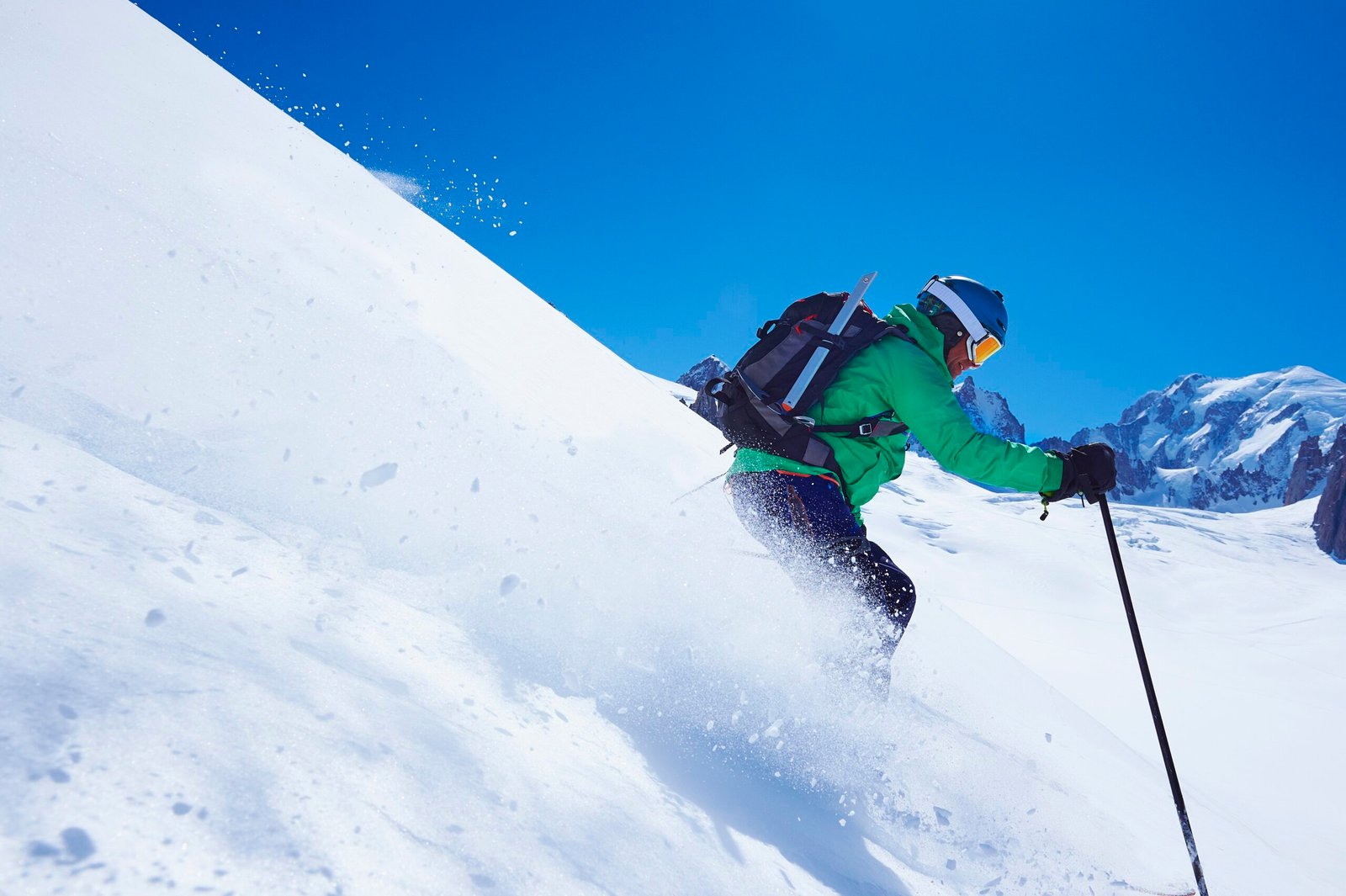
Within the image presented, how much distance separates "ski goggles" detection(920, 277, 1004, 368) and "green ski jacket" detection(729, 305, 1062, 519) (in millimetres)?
138

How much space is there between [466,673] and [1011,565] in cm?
2734

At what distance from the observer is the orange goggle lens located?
358 centimetres

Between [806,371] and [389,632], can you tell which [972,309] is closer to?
[806,371]

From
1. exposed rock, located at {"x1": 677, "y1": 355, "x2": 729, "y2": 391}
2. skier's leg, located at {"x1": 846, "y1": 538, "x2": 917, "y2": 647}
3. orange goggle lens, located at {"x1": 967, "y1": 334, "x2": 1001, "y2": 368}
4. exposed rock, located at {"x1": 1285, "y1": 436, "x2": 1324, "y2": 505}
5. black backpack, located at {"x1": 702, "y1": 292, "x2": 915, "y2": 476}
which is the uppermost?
exposed rock, located at {"x1": 1285, "y1": 436, "x2": 1324, "y2": 505}

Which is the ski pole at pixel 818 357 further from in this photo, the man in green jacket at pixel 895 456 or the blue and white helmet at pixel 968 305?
the blue and white helmet at pixel 968 305

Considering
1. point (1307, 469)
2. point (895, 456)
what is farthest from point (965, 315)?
point (1307, 469)

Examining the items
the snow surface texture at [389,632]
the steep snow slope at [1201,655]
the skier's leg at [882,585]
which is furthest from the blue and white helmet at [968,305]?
the steep snow slope at [1201,655]

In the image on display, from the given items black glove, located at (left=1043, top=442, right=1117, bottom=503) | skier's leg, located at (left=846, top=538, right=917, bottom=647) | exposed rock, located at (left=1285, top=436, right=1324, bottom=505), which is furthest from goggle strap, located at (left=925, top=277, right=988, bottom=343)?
exposed rock, located at (left=1285, top=436, right=1324, bottom=505)

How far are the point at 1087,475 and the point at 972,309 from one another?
985mm

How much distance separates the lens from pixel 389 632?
2.28 m

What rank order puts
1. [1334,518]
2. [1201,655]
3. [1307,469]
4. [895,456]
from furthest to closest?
[1307,469], [1334,518], [1201,655], [895,456]

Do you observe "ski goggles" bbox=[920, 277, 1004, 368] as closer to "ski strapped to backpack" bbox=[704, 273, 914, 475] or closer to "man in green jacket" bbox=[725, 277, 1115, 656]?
"man in green jacket" bbox=[725, 277, 1115, 656]

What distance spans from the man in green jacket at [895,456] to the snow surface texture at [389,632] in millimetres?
282

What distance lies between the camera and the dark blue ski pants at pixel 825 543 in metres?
3.46
